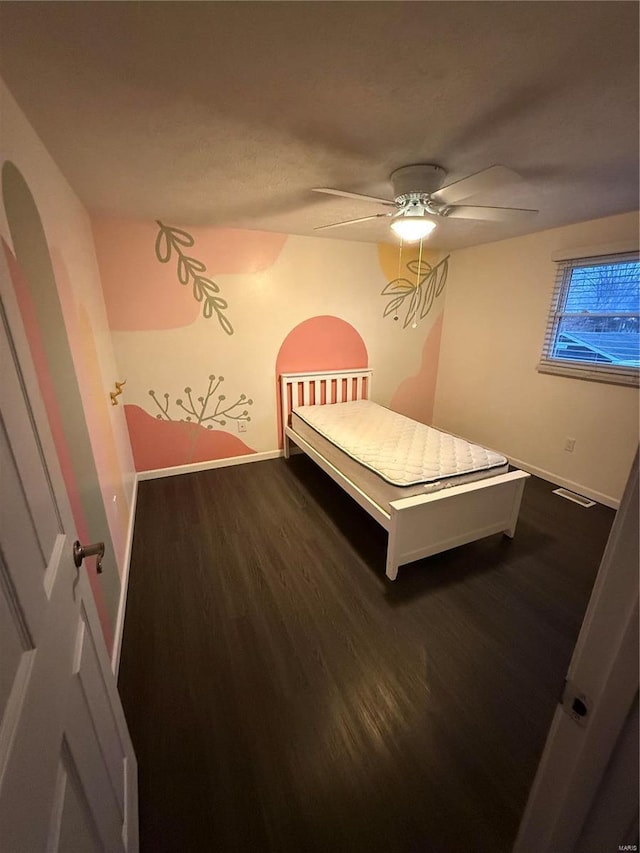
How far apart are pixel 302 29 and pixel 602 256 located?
113 inches

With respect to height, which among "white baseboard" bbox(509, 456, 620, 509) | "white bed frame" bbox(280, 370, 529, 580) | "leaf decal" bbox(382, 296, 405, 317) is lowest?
"white baseboard" bbox(509, 456, 620, 509)

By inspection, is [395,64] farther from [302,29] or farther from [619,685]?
[619,685]

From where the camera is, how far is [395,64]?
1.03 m

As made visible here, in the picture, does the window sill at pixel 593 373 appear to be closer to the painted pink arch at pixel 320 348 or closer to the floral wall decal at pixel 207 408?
the painted pink arch at pixel 320 348

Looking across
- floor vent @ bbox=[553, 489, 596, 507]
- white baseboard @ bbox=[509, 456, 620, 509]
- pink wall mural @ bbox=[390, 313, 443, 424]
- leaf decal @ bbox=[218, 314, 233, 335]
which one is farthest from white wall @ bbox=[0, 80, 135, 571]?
white baseboard @ bbox=[509, 456, 620, 509]

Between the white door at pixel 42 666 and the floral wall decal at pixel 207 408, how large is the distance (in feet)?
8.05

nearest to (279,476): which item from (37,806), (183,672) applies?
(183,672)

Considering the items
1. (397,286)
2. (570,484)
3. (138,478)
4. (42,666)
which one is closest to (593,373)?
(570,484)

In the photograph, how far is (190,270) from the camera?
2.94 m

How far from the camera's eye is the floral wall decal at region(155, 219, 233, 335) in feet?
9.18

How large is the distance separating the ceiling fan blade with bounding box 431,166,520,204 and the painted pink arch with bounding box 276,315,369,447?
1.92 metres

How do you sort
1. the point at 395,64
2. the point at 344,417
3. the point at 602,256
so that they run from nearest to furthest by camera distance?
the point at 395,64
the point at 602,256
the point at 344,417

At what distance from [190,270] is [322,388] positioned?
1.70 m

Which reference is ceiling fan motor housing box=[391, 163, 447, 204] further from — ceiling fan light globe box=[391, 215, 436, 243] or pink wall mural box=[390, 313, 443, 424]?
pink wall mural box=[390, 313, 443, 424]
